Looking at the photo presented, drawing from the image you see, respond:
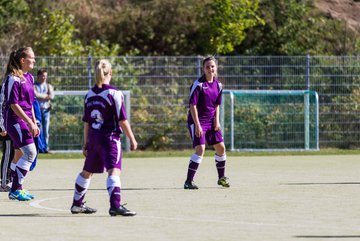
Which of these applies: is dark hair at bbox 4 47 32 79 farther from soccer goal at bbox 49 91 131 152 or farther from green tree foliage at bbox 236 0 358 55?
green tree foliage at bbox 236 0 358 55

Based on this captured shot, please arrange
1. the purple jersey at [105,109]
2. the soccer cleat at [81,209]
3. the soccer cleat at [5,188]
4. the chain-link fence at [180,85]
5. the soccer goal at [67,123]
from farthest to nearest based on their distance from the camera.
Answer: the chain-link fence at [180,85]
the soccer goal at [67,123]
the soccer cleat at [5,188]
the soccer cleat at [81,209]
the purple jersey at [105,109]

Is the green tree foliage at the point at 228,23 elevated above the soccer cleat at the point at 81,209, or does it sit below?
above

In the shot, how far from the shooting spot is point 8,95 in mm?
13461

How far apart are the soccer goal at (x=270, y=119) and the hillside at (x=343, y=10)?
27.8 feet

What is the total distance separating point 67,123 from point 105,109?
48.2 feet

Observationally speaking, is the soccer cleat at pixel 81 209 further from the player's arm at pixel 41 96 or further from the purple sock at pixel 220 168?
the player's arm at pixel 41 96

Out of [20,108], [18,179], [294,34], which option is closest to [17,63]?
[20,108]

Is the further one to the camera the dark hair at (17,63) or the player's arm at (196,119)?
the player's arm at (196,119)

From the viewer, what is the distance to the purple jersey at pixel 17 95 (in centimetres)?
1343

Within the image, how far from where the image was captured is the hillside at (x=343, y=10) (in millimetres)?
35250

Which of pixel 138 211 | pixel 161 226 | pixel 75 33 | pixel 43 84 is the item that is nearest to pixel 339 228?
pixel 161 226

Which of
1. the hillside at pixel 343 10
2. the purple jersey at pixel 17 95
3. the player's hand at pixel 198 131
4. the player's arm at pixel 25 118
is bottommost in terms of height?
the player's hand at pixel 198 131

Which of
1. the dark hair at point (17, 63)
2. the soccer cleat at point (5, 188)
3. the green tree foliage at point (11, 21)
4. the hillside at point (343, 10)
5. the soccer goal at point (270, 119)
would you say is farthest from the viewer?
the hillside at point (343, 10)

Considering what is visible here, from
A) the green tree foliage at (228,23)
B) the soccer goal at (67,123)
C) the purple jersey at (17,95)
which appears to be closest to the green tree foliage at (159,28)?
the green tree foliage at (228,23)
